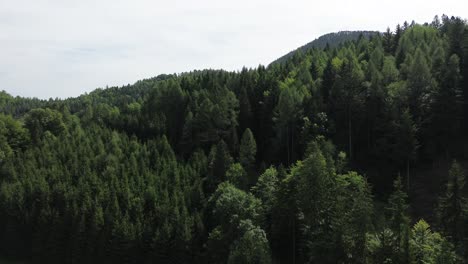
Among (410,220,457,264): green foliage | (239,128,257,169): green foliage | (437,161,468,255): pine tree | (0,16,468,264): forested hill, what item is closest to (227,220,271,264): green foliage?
(0,16,468,264): forested hill

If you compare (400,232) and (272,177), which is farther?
(272,177)

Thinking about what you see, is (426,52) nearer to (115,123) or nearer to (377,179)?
(377,179)

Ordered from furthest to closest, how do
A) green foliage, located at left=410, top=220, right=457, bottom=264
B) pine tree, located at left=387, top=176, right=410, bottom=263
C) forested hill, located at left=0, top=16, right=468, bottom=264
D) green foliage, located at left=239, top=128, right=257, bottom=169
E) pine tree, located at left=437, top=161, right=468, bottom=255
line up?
green foliage, located at left=239, top=128, right=257, bottom=169 → forested hill, located at left=0, top=16, right=468, bottom=264 → pine tree, located at left=437, top=161, right=468, bottom=255 → pine tree, located at left=387, top=176, right=410, bottom=263 → green foliage, located at left=410, top=220, right=457, bottom=264

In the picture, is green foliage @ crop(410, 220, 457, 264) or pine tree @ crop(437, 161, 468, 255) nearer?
green foliage @ crop(410, 220, 457, 264)

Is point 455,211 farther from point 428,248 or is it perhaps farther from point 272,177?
point 272,177

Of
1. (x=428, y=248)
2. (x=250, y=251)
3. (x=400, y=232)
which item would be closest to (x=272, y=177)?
(x=250, y=251)

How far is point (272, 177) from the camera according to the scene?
196ft

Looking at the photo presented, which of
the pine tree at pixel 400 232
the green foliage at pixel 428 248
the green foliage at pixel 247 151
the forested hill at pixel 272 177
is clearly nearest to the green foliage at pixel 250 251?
the forested hill at pixel 272 177

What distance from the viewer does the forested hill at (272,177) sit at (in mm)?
44875

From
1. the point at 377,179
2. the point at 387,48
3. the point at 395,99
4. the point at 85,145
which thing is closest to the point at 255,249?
the point at 377,179

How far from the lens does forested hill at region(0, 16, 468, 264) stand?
147 feet

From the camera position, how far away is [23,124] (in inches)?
4227

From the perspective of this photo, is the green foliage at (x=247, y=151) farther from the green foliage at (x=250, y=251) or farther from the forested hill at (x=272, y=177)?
the green foliage at (x=250, y=251)

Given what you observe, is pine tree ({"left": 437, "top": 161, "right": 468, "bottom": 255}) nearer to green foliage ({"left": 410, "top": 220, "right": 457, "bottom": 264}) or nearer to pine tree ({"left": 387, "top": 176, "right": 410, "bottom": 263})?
green foliage ({"left": 410, "top": 220, "right": 457, "bottom": 264})
